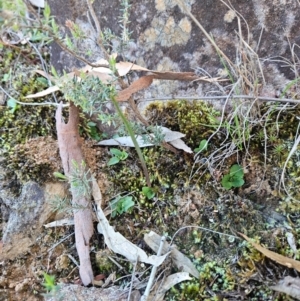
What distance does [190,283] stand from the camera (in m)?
1.26

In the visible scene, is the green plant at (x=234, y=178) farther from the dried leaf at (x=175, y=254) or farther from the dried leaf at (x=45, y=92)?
the dried leaf at (x=45, y=92)

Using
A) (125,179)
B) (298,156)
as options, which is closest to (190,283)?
(125,179)

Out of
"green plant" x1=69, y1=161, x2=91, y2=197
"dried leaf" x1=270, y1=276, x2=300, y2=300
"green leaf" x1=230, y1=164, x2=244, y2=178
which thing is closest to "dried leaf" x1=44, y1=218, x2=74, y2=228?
"green plant" x1=69, y1=161, x2=91, y2=197

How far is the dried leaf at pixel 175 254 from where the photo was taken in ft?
4.21

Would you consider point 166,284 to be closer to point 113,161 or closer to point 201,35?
point 113,161

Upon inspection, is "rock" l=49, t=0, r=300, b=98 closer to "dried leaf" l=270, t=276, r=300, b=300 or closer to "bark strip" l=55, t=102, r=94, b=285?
"bark strip" l=55, t=102, r=94, b=285

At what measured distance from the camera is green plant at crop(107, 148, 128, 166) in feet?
4.94

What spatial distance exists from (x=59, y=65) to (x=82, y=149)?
1.39 ft

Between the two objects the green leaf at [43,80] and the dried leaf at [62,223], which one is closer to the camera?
the dried leaf at [62,223]

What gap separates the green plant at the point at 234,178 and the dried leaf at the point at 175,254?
0.29m

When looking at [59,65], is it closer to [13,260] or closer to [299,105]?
[13,260]

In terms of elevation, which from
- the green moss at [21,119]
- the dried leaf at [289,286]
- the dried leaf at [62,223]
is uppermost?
the green moss at [21,119]

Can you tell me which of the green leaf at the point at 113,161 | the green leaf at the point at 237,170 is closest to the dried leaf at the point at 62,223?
the green leaf at the point at 113,161

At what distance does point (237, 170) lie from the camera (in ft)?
4.56
